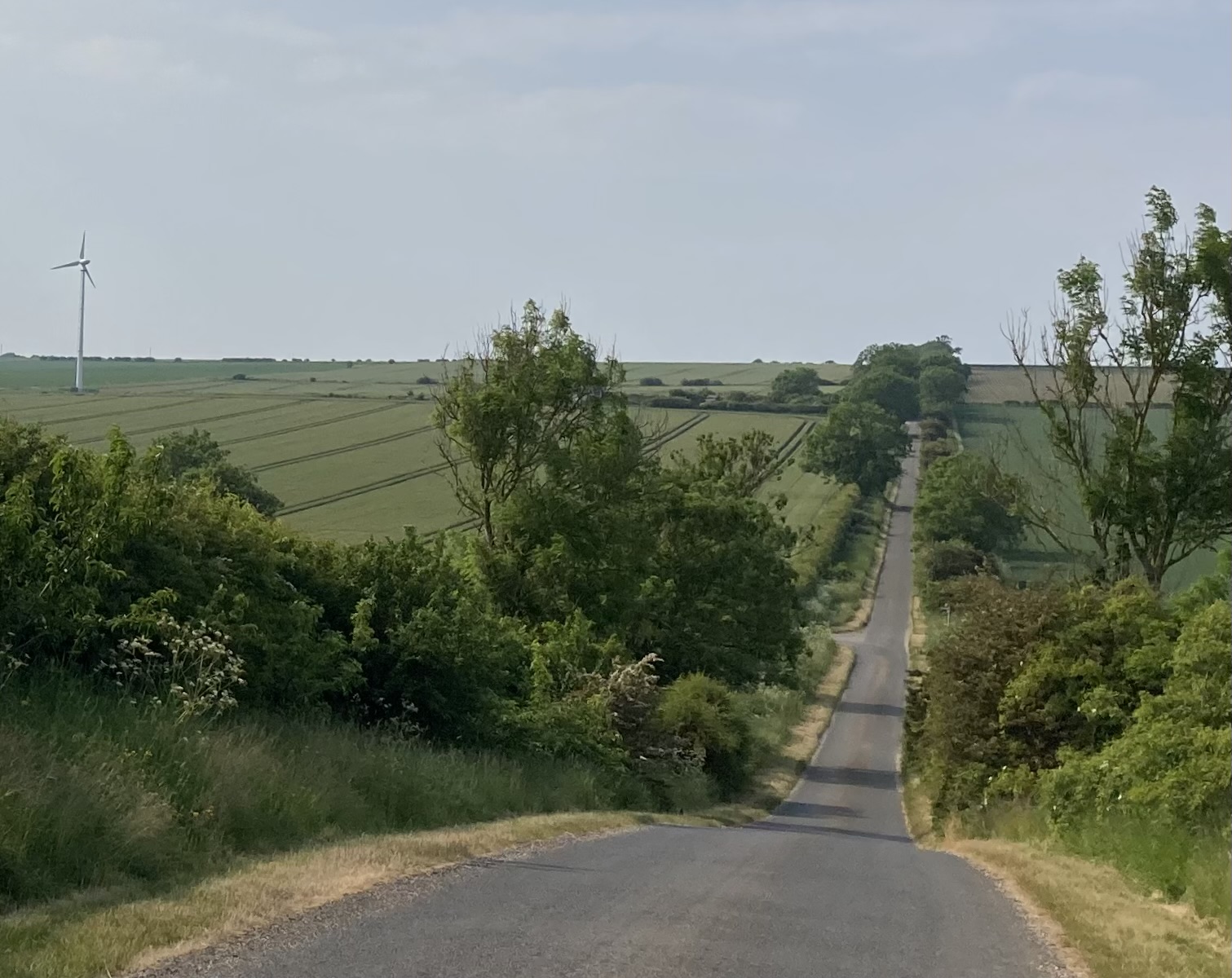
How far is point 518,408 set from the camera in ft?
122

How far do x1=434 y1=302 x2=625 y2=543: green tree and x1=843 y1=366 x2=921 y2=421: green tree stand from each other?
107472mm

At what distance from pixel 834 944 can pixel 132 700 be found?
25.1 ft

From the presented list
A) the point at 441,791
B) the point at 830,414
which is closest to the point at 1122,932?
the point at 441,791

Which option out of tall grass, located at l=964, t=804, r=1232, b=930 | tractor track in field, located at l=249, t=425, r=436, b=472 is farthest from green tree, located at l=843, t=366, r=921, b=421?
tall grass, located at l=964, t=804, r=1232, b=930

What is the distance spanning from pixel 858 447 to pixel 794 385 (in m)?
30.4

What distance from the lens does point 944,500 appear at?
10606cm

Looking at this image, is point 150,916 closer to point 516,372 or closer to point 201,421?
point 516,372

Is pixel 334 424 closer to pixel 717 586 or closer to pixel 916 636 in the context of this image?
pixel 916 636

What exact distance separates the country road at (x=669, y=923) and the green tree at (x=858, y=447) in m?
105

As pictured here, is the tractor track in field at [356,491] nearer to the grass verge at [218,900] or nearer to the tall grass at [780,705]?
the tall grass at [780,705]

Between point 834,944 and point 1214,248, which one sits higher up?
point 1214,248

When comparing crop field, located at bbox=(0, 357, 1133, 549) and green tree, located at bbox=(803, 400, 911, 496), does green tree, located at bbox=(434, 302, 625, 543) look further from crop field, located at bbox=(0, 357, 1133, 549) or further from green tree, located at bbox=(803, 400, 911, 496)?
green tree, located at bbox=(803, 400, 911, 496)

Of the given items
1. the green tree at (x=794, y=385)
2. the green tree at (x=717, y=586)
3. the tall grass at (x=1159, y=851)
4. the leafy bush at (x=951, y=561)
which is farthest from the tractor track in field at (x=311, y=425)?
the tall grass at (x=1159, y=851)

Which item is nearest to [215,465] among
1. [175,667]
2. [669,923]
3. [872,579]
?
[175,667]
